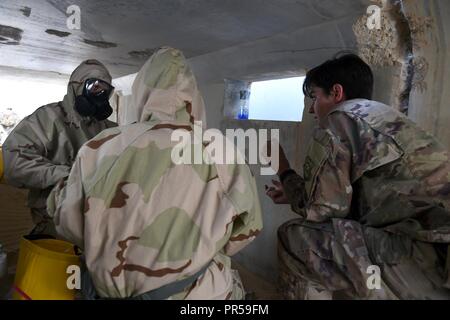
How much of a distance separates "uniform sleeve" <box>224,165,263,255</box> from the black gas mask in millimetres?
1370

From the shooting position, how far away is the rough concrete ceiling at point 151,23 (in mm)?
1835

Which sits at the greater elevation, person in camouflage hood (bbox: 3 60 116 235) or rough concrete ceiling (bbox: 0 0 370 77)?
rough concrete ceiling (bbox: 0 0 370 77)

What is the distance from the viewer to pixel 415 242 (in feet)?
3.67

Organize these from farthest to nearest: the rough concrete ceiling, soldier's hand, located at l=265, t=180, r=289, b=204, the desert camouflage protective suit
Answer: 1. the rough concrete ceiling
2. soldier's hand, located at l=265, t=180, r=289, b=204
3. the desert camouflage protective suit

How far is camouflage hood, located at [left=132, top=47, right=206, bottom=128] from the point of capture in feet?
3.65

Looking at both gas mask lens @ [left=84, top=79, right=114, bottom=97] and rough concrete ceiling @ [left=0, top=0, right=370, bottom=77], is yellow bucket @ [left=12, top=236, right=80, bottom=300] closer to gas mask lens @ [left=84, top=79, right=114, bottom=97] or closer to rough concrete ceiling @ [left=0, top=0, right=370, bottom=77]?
gas mask lens @ [left=84, top=79, right=114, bottom=97]

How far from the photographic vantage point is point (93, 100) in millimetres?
2094

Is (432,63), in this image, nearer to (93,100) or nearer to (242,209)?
(242,209)

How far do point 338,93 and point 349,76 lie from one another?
0.28ft

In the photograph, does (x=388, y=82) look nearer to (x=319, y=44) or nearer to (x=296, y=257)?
(x=319, y=44)
